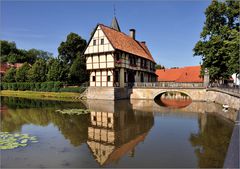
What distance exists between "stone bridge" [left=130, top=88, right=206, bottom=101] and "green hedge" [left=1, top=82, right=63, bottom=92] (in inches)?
529

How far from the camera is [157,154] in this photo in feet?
24.8

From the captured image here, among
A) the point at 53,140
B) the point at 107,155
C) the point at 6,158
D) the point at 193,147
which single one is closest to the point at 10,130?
the point at 53,140

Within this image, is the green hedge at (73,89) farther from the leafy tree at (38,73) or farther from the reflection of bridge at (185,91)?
the reflection of bridge at (185,91)

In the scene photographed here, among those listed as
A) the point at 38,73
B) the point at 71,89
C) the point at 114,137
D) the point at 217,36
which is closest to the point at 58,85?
the point at 71,89

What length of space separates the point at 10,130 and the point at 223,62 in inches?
746

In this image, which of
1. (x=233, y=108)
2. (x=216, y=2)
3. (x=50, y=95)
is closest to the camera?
(x=233, y=108)

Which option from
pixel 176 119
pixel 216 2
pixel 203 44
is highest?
pixel 216 2

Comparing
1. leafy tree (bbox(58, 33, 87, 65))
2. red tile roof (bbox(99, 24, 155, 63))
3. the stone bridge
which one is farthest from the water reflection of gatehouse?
leafy tree (bbox(58, 33, 87, 65))

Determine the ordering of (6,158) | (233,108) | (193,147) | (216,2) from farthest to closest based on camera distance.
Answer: (216,2) < (233,108) < (193,147) < (6,158)

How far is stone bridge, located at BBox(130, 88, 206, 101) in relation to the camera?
25.8m

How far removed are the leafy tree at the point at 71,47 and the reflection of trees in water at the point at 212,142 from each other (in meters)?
32.0

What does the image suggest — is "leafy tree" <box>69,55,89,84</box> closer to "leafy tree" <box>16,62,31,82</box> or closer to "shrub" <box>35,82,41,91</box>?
"shrub" <box>35,82,41,91</box>

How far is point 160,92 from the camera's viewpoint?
27.9 meters

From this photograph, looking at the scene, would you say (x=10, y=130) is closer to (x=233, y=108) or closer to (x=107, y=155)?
(x=107, y=155)
